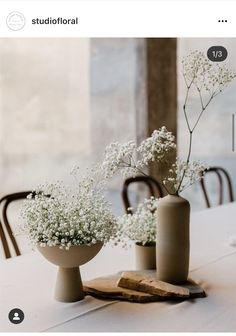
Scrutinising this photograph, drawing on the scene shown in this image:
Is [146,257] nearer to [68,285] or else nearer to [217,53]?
[68,285]

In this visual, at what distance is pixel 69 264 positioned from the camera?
971 millimetres

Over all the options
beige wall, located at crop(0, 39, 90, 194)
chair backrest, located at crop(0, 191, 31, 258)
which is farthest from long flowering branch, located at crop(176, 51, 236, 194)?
beige wall, located at crop(0, 39, 90, 194)

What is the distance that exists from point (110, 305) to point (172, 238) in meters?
0.19

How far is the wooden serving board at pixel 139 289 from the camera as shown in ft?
3.28

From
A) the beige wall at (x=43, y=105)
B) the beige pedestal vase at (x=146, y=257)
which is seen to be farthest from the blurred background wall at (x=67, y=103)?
the beige pedestal vase at (x=146, y=257)

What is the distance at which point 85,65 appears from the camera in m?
2.56

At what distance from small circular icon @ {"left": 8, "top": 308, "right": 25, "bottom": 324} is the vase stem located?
0.09 metres

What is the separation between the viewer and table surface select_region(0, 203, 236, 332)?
2.97 ft

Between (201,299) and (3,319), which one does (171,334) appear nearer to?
(201,299)

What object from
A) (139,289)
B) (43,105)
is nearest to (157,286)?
(139,289)
